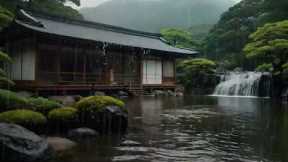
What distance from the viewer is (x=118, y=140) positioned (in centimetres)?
737

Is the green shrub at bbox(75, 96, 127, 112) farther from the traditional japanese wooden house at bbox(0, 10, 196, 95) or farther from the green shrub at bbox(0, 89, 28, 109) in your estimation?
the traditional japanese wooden house at bbox(0, 10, 196, 95)

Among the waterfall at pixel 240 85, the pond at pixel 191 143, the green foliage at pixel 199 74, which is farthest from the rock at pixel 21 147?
the green foliage at pixel 199 74

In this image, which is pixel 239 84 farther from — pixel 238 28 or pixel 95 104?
pixel 95 104

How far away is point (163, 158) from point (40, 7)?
29875 mm

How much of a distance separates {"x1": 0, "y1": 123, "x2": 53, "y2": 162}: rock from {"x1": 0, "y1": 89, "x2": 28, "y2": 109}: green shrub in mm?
2052

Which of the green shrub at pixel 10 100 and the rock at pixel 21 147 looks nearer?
the rock at pixel 21 147

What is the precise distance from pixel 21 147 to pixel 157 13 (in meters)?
108

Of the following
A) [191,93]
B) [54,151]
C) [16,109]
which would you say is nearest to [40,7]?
[191,93]

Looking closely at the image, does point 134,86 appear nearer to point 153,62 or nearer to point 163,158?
point 153,62

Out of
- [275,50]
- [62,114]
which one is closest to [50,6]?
[275,50]

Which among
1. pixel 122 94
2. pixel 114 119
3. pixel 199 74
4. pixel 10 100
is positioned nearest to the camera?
pixel 10 100

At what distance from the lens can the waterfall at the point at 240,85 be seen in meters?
25.7

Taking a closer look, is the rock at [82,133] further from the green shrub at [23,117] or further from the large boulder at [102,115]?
the green shrub at [23,117]

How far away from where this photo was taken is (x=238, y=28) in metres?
42.0
